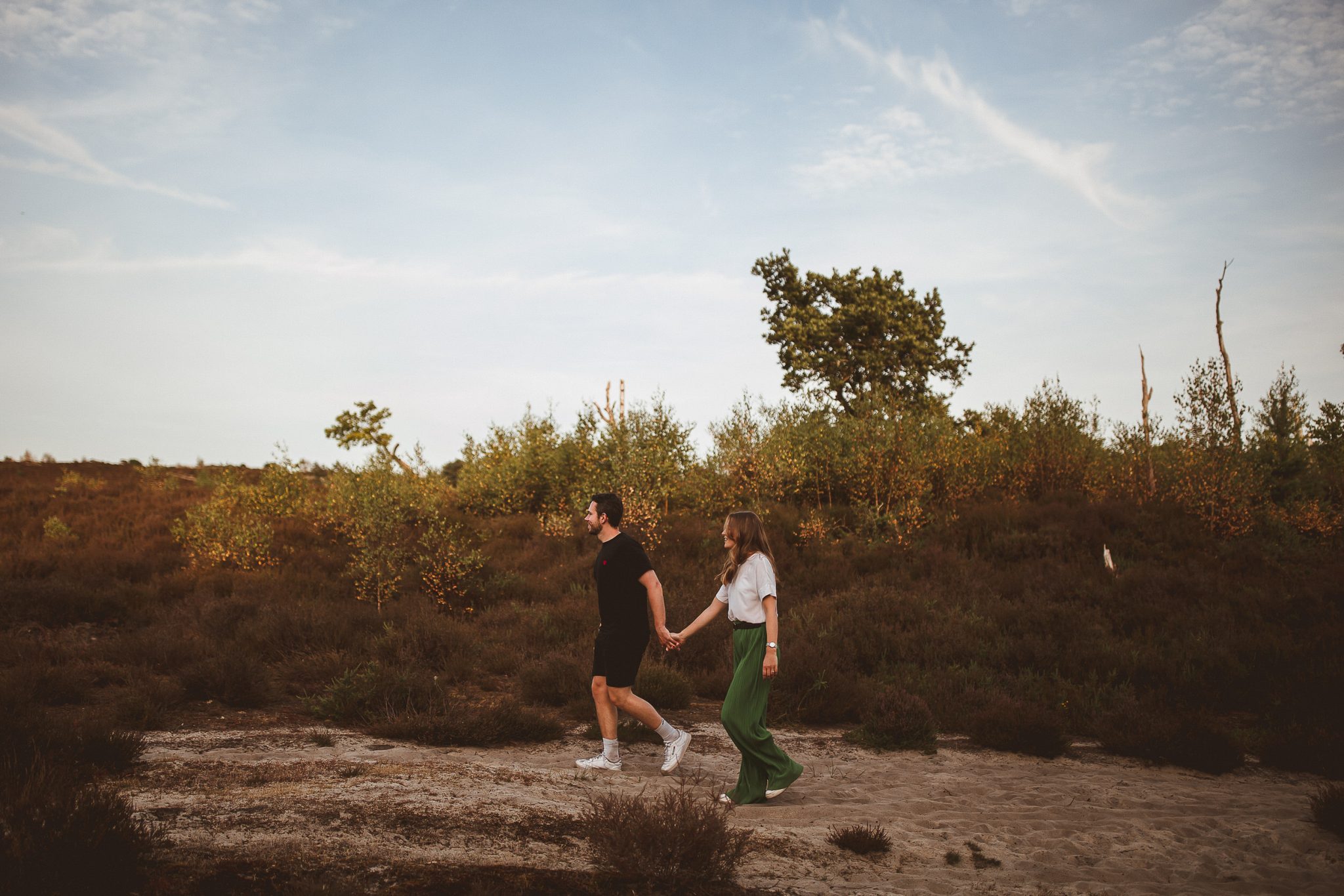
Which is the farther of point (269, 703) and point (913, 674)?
point (913, 674)

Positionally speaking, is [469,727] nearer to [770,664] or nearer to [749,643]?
[749,643]

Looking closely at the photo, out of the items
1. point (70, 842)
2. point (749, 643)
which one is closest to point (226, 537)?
point (70, 842)

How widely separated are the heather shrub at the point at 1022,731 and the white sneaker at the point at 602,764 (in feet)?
13.3

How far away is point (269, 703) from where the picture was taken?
8359mm

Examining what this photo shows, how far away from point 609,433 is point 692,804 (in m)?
14.4

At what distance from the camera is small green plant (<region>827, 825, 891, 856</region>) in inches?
195

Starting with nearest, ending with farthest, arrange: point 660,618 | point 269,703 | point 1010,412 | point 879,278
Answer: point 660,618, point 269,703, point 1010,412, point 879,278

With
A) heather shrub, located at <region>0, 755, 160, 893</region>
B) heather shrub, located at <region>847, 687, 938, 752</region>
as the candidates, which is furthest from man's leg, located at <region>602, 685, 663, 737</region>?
heather shrub, located at <region>0, 755, 160, 893</region>

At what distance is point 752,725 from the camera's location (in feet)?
18.5

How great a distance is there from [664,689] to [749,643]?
3.39 metres

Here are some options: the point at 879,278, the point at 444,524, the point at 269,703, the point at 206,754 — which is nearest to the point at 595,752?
the point at 206,754

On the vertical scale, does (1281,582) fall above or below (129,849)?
above

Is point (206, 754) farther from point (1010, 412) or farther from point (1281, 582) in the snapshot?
point (1010, 412)

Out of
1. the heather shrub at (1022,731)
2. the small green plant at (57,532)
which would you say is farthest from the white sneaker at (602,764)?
the small green plant at (57,532)
